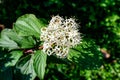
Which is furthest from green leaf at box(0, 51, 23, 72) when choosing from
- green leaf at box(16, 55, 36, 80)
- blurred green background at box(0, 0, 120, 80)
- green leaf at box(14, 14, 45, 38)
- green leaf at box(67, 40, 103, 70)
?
blurred green background at box(0, 0, 120, 80)

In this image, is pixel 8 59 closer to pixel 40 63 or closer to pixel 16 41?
pixel 16 41

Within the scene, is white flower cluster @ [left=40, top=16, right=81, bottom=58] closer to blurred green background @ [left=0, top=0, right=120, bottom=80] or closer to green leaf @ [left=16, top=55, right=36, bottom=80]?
green leaf @ [left=16, top=55, right=36, bottom=80]

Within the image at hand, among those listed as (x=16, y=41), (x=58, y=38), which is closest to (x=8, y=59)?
(x=16, y=41)

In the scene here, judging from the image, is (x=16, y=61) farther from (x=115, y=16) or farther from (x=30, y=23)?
(x=115, y=16)

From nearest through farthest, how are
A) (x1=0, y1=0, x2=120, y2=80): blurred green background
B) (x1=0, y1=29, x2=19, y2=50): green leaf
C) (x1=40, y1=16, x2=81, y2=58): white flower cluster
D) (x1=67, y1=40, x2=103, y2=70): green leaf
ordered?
(x1=40, y1=16, x2=81, y2=58): white flower cluster < (x1=67, y1=40, x2=103, y2=70): green leaf < (x1=0, y1=29, x2=19, y2=50): green leaf < (x1=0, y1=0, x2=120, y2=80): blurred green background

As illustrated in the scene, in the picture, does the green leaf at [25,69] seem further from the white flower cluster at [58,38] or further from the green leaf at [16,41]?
the white flower cluster at [58,38]

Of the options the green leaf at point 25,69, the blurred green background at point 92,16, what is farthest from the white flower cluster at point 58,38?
the blurred green background at point 92,16
